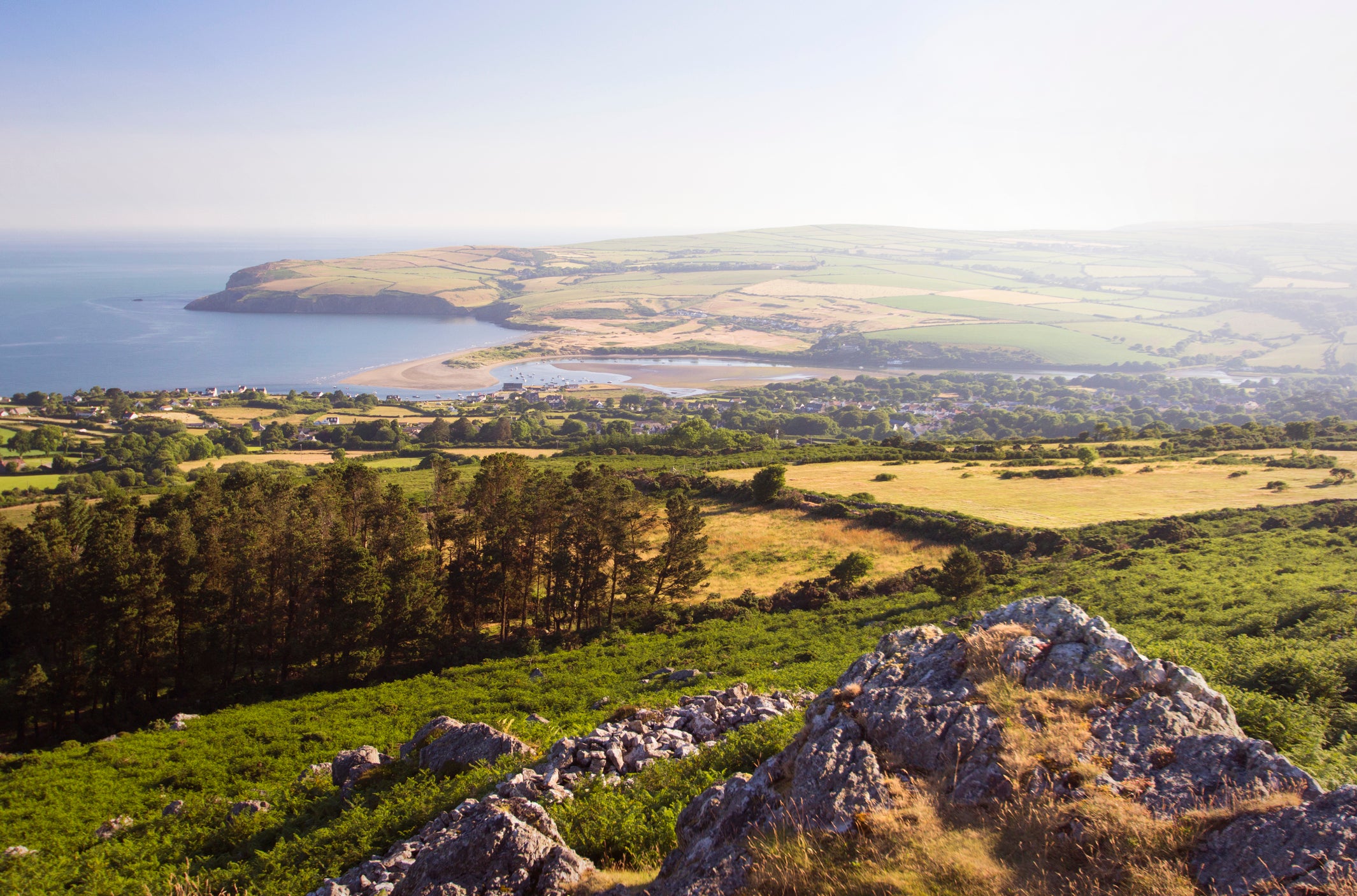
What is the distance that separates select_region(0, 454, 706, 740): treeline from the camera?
866 inches

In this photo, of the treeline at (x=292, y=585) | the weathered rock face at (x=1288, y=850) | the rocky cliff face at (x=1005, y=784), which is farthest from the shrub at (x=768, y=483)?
the weathered rock face at (x=1288, y=850)

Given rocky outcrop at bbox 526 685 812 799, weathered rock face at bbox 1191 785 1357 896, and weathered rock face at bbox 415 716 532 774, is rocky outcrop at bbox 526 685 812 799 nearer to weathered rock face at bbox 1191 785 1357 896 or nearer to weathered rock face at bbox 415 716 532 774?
weathered rock face at bbox 415 716 532 774

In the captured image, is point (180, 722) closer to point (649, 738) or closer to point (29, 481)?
point (649, 738)

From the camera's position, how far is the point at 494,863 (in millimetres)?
8227

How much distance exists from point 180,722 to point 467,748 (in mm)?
12573

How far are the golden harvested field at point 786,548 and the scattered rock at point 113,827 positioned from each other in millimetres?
23362

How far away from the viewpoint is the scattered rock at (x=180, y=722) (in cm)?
1936

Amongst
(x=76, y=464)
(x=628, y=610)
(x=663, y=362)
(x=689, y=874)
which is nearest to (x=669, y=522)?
(x=628, y=610)

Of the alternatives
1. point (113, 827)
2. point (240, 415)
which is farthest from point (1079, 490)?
point (240, 415)

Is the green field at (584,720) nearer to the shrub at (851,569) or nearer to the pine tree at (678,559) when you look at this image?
the shrub at (851,569)

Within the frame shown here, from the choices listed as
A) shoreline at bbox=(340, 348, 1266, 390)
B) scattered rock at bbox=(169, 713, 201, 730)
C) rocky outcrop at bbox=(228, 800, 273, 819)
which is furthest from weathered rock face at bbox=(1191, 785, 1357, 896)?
shoreline at bbox=(340, 348, 1266, 390)

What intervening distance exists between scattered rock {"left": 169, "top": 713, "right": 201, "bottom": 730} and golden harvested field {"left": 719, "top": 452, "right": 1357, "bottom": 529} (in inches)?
1596

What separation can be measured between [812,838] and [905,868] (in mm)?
1106

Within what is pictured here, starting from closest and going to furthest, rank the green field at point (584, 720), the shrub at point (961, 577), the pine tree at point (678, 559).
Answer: the green field at point (584, 720), the shrub at point (961, 577), the pine tree at point (678, 559)
